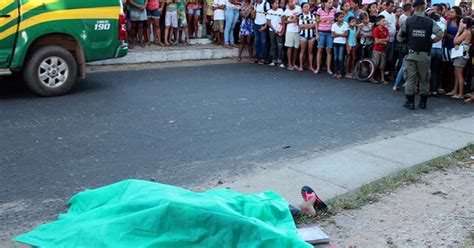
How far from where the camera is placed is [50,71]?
920cm

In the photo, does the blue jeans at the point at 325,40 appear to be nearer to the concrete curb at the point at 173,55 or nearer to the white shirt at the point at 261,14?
the white shirt at the point at 261,14

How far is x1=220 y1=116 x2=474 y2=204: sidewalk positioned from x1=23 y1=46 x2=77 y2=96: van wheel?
4774mm

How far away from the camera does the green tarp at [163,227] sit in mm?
3725

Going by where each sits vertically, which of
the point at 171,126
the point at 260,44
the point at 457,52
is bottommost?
the point at 171,126

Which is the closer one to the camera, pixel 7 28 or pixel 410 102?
pixel 7 28

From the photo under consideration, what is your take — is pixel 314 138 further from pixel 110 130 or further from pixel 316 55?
pixel 316 55

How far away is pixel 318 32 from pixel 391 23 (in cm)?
174

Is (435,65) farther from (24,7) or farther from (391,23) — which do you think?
(24,7)

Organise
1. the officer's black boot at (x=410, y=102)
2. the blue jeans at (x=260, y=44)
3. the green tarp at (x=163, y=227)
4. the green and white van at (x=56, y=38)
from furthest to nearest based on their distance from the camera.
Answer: the blue jeans at (x=260, y=44)
the officer's black boot at (x=410, y=102)
the green and white van at (x=56, y=38)
the green tarp at (x=163, y=227)

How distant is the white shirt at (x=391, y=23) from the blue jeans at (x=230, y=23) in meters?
4.26

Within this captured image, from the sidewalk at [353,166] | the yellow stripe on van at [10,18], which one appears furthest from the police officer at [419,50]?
the yellow stripe on van at [10,18]

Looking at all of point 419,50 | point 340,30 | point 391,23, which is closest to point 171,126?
point 419,50

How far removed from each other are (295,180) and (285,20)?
345 inches

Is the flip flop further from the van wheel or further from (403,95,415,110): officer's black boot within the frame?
the van wheel
